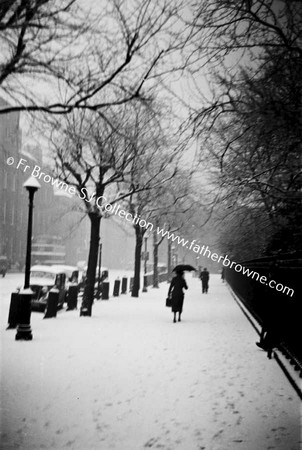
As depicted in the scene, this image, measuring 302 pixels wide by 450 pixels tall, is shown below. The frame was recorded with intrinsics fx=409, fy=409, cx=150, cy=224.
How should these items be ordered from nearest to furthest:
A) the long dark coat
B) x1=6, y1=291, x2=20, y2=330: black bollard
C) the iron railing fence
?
the iron railing fence
x1=6, y1=291, x2=20, y2=330: black bollard
the long dark coat

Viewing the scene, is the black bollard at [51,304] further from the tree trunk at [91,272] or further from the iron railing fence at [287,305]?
the iron railing fence at [287,305]

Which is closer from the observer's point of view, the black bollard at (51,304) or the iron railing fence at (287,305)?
the iron railing fence at (287,305)

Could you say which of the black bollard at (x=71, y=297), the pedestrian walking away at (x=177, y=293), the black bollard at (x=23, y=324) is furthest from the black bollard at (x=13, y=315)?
the black bollard at (x=71, y=297)

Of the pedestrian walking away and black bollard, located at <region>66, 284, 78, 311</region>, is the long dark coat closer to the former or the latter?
the pedestrian walking away

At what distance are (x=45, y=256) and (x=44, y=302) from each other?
4861 cm

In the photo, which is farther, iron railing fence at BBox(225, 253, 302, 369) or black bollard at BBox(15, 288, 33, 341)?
black bollard at BBox(15, 288, 33, 341)

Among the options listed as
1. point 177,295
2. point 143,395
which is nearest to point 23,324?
point 143,395

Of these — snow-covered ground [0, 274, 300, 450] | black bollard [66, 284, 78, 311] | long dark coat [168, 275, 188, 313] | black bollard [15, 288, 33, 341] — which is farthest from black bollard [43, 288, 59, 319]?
black bollard [15, 288, 33, 341]

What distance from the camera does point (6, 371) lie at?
636 cm

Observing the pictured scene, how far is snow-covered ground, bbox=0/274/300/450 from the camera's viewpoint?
4.03m

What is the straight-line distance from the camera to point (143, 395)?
5266mm

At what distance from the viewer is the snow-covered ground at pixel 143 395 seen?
4.03 metres

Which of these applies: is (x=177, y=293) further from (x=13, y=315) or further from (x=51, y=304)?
(x=13, y=315)

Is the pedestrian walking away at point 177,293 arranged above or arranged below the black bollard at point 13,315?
above
